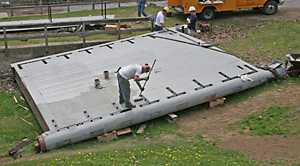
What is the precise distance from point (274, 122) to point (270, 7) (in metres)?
13.2

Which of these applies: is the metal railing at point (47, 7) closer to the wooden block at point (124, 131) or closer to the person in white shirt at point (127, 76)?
the person in white shirt at point (127, 76)

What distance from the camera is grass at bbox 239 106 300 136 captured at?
12914 mm

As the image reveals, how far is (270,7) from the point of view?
2544 centimetres

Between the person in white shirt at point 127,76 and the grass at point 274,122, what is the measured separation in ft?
9.43

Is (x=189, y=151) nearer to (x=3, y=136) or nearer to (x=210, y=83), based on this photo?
(x=210, y=83)

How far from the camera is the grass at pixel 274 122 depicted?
42.4 ft

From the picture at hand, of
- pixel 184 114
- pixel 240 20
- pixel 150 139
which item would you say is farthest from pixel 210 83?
pixel 240 20

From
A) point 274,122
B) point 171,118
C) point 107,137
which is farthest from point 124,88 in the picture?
point 274,122

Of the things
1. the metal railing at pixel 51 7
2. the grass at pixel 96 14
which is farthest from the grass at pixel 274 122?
the metal railing at pixel 51 7

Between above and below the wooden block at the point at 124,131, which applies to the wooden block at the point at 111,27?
above

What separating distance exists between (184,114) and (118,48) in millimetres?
4708

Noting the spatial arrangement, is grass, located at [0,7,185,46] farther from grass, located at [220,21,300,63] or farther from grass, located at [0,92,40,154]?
grass, located at [0,92,40,154]

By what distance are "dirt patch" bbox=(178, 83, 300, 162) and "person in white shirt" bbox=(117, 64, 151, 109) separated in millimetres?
1588

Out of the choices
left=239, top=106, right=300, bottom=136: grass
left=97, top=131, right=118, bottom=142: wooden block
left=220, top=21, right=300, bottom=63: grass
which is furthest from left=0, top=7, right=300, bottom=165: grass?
left=220, top=21, right=300, bottom=63: grass
